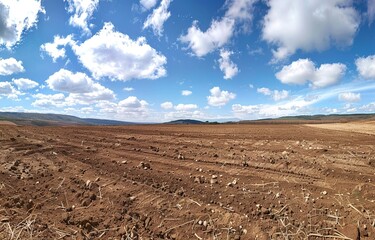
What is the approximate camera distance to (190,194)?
248 inches

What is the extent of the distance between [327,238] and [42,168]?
761 centimetres

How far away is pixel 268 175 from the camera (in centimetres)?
728

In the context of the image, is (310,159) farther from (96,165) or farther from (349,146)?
(96,165)

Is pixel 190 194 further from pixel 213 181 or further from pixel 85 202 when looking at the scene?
pixel 85 202

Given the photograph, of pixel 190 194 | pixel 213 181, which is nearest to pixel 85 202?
pixel 190 194

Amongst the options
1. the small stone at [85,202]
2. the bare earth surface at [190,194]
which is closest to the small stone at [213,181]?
the bare earth surface at [190,194]

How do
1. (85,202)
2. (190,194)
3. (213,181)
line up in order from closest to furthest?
1. (85,202)
2. (190,194)
3. (213,181)

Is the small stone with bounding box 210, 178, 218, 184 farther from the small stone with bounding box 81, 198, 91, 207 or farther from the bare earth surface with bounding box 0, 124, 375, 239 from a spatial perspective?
the small stone with bounding box 81, 198, 91, 207

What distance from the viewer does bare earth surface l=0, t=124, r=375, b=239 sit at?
16.7 feet

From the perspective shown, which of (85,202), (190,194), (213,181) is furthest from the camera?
(213,181)

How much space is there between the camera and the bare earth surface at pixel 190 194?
5.09 metres

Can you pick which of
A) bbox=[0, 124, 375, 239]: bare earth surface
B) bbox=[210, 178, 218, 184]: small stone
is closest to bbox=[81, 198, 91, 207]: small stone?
bbox=[0, 124, 375, 239]: bare earth surface

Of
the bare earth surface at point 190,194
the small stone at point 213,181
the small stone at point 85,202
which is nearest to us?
the bare earth surface at point 190,194

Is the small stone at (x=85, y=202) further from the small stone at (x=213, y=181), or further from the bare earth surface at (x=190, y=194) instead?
the small stone at (x=213, y=181)
